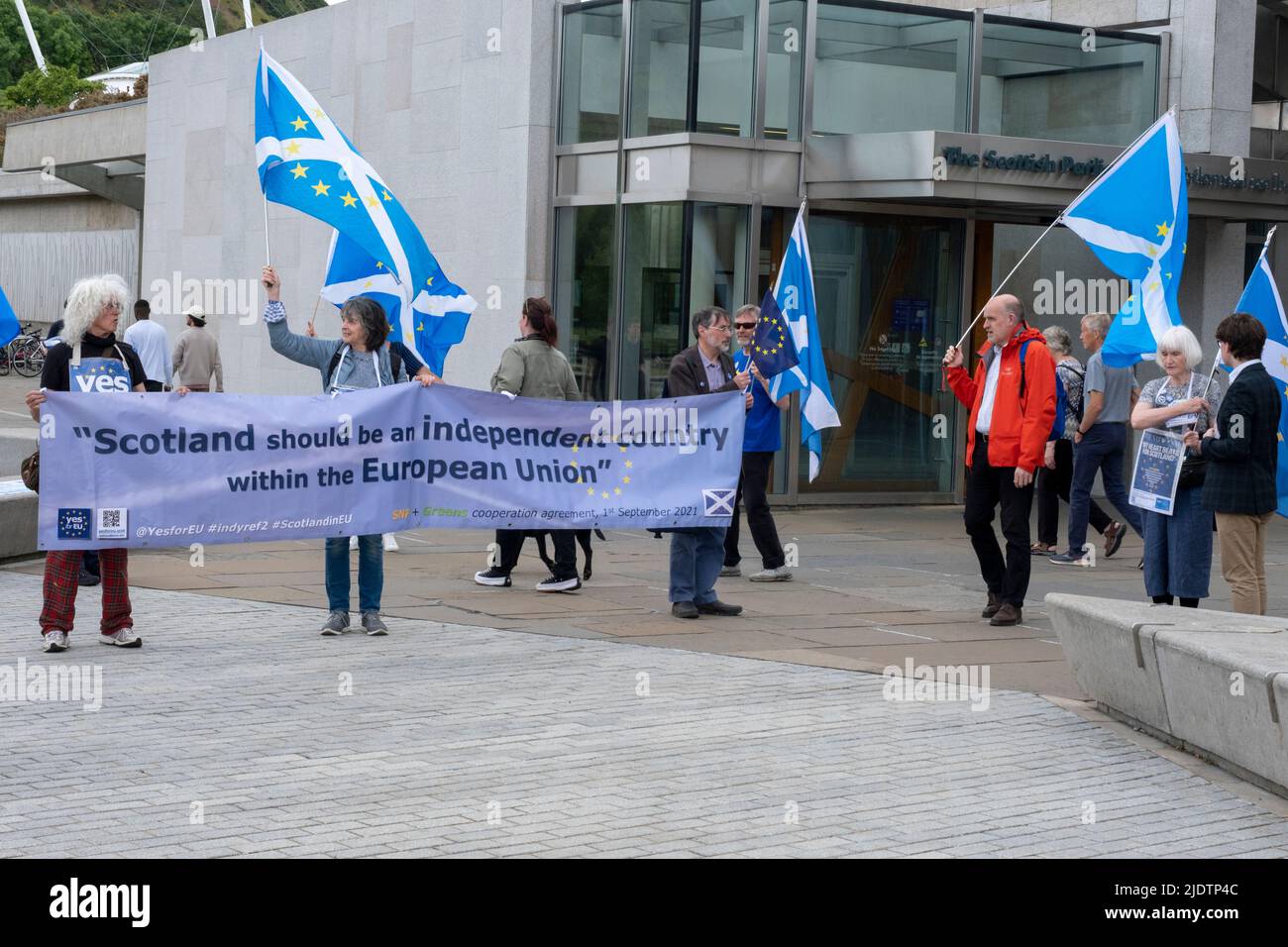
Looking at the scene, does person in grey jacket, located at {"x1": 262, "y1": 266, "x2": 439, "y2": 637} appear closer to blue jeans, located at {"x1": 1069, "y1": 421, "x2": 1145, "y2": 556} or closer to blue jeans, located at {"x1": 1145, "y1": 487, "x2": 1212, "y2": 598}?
blue jeans, located at {"x1": 1145, "y1": 487, "x2": 1212, "y2": 598}

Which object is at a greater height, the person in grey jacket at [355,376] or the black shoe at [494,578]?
the person in grey jacket at [355,376]

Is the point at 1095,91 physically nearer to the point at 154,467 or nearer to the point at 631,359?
the point at 631,359

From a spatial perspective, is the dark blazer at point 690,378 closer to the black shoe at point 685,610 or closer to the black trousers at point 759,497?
the black trousers at point 759,497

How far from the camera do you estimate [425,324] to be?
13.3 m

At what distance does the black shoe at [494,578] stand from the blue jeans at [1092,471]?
5.17 meters

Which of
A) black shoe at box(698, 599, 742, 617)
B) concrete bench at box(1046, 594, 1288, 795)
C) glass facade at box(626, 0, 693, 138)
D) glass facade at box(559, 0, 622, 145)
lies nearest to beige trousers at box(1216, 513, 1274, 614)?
concrete bench at box(1046, 594, 1288, 795)

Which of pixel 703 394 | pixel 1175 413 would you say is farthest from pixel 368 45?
pixel 1175 413

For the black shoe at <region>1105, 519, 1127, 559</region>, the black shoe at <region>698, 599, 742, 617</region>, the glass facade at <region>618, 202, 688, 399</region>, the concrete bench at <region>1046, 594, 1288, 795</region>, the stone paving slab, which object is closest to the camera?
the stone paving slab

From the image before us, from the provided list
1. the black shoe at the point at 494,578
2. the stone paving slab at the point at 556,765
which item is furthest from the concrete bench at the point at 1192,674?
the black shoe at the point at 494,578

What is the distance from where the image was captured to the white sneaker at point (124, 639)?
9.31 meters

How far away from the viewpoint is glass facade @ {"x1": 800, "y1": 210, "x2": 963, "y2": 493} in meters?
18.3

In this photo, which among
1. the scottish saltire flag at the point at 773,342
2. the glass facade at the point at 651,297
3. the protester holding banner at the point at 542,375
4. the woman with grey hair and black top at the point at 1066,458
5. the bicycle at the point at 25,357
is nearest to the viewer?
the protester holding banner at the point at 542,375

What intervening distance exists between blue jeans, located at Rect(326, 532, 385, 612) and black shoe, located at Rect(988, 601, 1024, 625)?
3.88m
